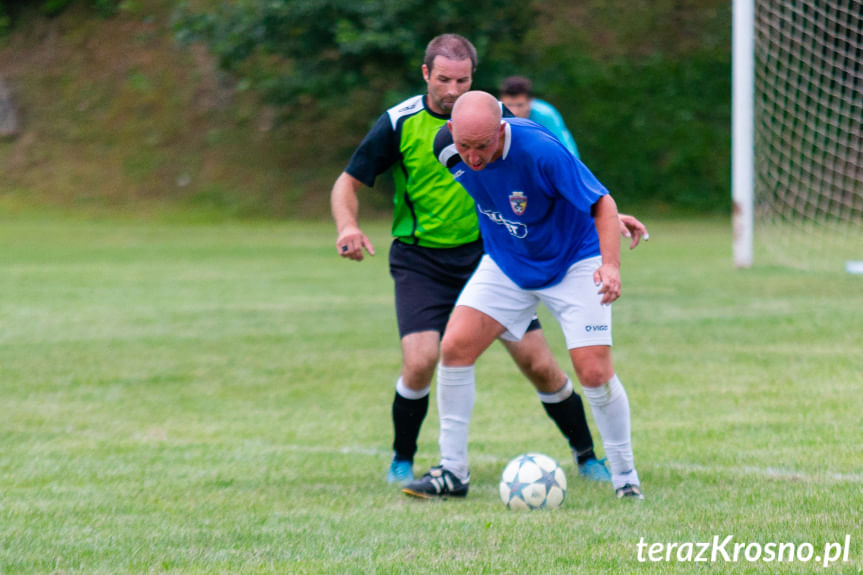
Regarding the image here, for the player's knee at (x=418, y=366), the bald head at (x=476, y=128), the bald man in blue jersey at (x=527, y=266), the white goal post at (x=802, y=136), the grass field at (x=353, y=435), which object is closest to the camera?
the grass field at (x=353, y=435)

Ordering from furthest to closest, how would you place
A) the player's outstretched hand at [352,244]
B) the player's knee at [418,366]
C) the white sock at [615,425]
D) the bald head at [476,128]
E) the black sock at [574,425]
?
the black sock at [574,425]
the player's knee at [418,366]
the player's outstretched hand at [352,244]
the white sock at [615,425]
the bald head at [476,128]

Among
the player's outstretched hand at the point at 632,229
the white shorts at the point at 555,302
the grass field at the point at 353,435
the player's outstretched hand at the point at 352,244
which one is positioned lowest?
the grass field at the point at 353,435

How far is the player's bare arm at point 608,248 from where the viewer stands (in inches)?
175

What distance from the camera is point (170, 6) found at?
3397cm

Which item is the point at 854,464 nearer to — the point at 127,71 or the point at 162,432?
the point at 162,432

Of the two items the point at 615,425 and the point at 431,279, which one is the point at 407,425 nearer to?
the point at 431,279

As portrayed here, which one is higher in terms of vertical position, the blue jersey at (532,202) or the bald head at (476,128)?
the bald head at (476,128)

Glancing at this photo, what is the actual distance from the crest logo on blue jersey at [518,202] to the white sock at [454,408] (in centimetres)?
79

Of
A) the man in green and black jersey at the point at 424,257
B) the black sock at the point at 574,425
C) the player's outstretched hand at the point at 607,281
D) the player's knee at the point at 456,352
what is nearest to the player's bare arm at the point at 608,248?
the player's outstretched hand at the point at 607,281

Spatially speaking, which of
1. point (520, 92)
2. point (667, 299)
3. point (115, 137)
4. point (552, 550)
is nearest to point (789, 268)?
point (667, 299)

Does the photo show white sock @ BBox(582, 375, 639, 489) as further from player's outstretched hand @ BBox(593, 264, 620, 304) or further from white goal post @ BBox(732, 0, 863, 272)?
white goal post @ BBox(732, 0, 863, 272)

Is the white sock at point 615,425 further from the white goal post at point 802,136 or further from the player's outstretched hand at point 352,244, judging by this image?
Answer: the white goal post at point 802,136

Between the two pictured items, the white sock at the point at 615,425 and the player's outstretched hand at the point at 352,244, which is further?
the player's outstretched hand at the point at 352,244

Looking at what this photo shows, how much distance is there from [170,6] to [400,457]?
30.7 m
